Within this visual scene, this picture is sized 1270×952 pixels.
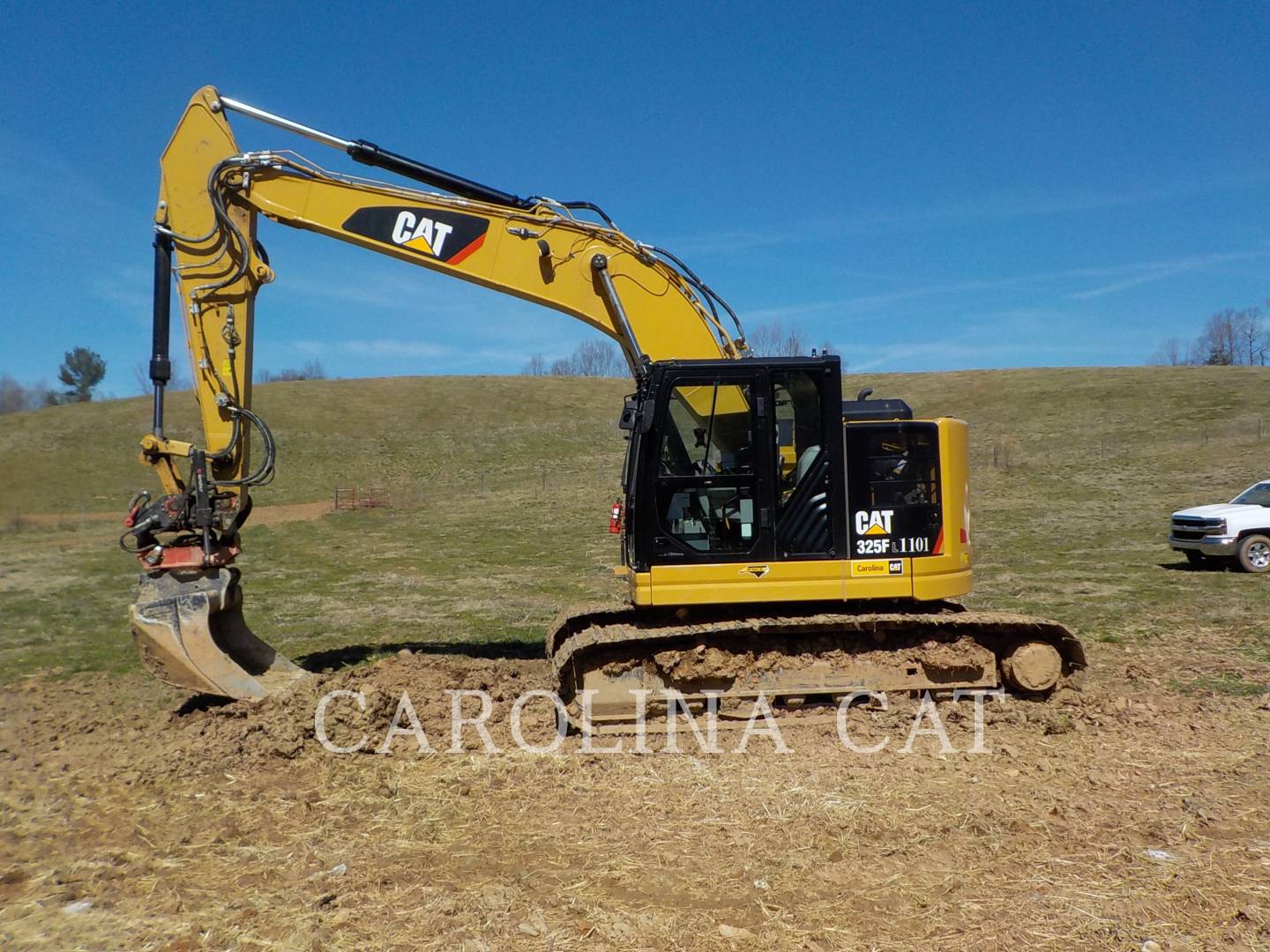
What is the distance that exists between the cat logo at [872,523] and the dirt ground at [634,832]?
5.05 feet

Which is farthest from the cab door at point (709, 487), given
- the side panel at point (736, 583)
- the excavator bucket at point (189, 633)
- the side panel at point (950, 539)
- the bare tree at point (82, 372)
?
the bare tree at point (82, 372)

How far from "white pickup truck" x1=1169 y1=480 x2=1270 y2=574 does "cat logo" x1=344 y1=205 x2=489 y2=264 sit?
591 inches

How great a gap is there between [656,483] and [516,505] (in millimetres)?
28274

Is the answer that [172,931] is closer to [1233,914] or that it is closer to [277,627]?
[1233,914]

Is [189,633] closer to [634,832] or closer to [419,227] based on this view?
[419,227]

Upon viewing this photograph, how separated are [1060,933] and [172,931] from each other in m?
4.44

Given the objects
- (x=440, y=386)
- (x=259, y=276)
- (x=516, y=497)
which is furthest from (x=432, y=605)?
(x=440, y=386)

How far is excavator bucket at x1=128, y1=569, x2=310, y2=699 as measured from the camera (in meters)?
8.09

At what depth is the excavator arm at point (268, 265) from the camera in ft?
28.3

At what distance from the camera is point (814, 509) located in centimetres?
807

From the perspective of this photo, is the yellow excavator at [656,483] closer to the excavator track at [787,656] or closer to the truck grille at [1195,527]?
the excavator track at [787,656]

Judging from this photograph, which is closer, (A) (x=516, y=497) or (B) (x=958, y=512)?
(B) (x=958, y=512)

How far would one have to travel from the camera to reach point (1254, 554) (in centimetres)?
1745

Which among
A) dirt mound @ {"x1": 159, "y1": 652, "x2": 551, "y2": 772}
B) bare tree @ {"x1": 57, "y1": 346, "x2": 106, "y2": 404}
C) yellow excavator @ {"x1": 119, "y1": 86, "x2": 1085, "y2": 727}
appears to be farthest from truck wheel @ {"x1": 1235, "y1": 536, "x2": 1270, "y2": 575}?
bare tree @ {"x1": 57, "y1": 346, "x2": 106, "y2": 404}
